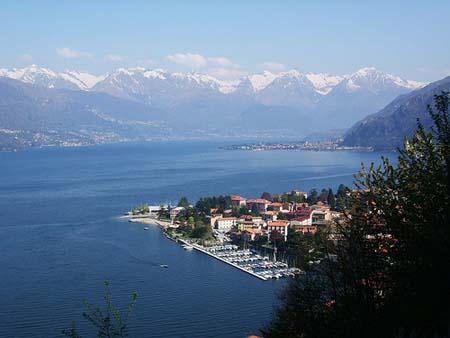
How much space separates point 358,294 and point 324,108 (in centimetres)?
11750

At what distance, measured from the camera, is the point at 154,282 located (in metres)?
9.72

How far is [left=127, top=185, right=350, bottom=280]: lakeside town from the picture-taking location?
11.5 meters

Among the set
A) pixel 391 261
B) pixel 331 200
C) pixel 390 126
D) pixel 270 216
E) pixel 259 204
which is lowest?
pixel 270 216

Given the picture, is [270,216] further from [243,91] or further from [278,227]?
[243,91]

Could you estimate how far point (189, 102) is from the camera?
117 m

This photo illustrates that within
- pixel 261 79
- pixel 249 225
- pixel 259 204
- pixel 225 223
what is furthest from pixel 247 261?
pixel 261 79

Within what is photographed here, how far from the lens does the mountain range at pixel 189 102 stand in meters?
84.1

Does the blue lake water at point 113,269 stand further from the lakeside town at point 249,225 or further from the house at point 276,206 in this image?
the house at point 276,206

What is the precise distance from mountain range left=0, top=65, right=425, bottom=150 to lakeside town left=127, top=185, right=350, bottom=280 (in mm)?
57854

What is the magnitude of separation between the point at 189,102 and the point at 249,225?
338 feet

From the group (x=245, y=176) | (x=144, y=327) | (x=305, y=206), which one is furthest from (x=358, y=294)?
(x=245, y=176)

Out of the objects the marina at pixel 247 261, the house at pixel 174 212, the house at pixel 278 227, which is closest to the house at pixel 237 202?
the house at pixel 174 212

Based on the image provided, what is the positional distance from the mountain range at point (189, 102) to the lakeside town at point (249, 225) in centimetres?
5785

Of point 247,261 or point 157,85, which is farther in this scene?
point 157,85
